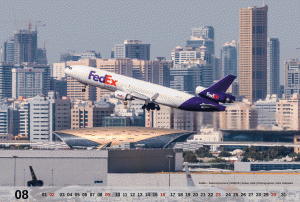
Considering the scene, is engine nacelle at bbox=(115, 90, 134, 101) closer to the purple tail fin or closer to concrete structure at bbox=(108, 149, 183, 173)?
the purple tail fin

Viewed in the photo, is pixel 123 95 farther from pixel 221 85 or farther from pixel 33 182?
pixel 33 182

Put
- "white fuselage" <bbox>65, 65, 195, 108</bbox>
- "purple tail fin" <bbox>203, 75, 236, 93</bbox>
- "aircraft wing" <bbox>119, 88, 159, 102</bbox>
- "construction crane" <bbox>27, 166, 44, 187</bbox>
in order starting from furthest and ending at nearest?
"aircraft wing" <bbox>119, 88, 159, 102</bbox>, "construction crane" <bbox>27, 166, 44, 187</bbox>, "white fuselage" <bbox>65, 65, 195, 108</bbox>, "purple tail fin" <bbox>203, 75, 236, 93</bbox>

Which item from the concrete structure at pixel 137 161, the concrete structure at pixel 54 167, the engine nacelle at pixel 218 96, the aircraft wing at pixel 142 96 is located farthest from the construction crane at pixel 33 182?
the concrete structure at pixel 137 161

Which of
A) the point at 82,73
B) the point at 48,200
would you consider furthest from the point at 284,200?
the point at 82,73

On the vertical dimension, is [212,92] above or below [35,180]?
above

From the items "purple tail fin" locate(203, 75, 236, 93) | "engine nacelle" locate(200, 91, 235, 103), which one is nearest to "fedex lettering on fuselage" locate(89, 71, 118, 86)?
"engine nacelle" locate(200, 91, 235, 103)

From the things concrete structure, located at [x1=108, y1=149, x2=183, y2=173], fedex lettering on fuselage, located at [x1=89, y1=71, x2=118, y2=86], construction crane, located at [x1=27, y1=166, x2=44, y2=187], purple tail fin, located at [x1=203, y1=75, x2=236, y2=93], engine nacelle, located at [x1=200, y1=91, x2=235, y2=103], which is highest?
fedex lettering on fuselage, located at [x1=89, y1=71, x2=118, y2=86]

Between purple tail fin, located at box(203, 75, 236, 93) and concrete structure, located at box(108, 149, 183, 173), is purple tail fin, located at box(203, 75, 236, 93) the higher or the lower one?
the higher one

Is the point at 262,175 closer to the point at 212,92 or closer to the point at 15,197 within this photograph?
the point at 212,92
